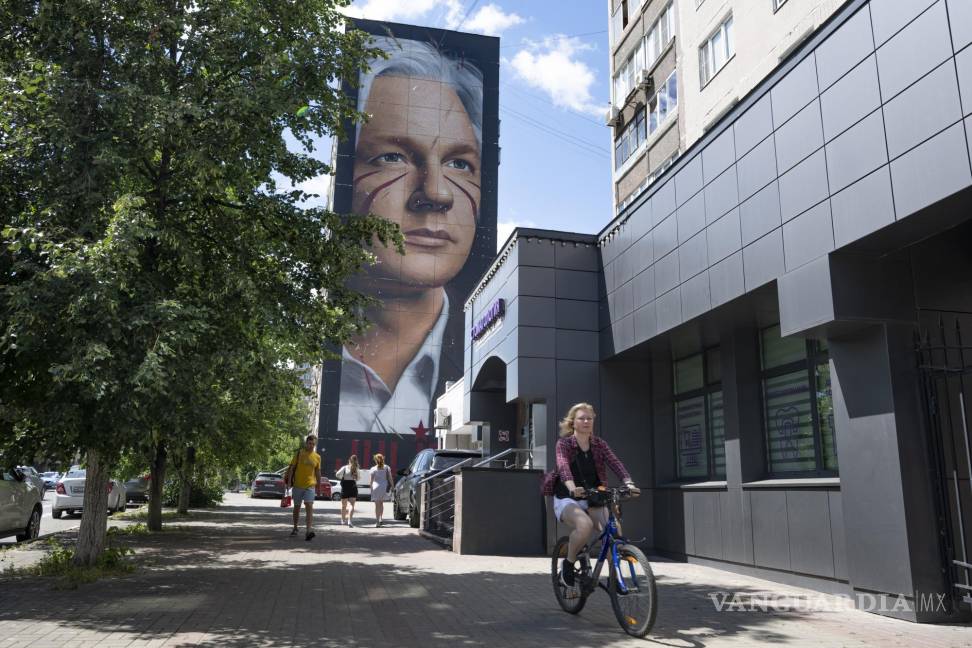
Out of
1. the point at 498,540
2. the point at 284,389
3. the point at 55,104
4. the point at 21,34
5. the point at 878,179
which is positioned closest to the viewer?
the point at 878,179

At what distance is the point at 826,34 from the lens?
8172 millimetres

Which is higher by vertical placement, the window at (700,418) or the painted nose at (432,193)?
the painted nose at (432,193)

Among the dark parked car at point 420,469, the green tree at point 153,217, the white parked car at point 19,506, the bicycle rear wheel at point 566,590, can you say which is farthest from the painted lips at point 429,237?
the bicycle rear wheel at point 566,590

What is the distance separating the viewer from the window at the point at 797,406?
31.4 feet

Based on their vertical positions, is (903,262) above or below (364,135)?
below

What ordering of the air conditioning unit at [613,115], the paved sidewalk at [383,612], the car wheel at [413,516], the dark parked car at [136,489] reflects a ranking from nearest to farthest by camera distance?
the paved sidewalk at [383,612] → the car wheel at [413,516] → the air conditioning unit at [613,115] → the dark parked car at [136,489]

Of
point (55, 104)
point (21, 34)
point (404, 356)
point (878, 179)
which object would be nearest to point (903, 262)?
point (878, 179)

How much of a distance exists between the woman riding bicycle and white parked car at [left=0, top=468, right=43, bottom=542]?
36.3 feet

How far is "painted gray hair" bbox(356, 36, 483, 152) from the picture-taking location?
7725 cm

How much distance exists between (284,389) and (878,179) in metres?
12.8

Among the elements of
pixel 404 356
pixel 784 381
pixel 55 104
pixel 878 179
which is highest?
pixel 404 356

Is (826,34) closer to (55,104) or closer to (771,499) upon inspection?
(771,499)

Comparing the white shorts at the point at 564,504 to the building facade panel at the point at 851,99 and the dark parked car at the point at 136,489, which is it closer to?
the building facade panel at the point at 851,99

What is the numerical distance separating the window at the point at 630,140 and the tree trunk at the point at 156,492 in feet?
46.4
